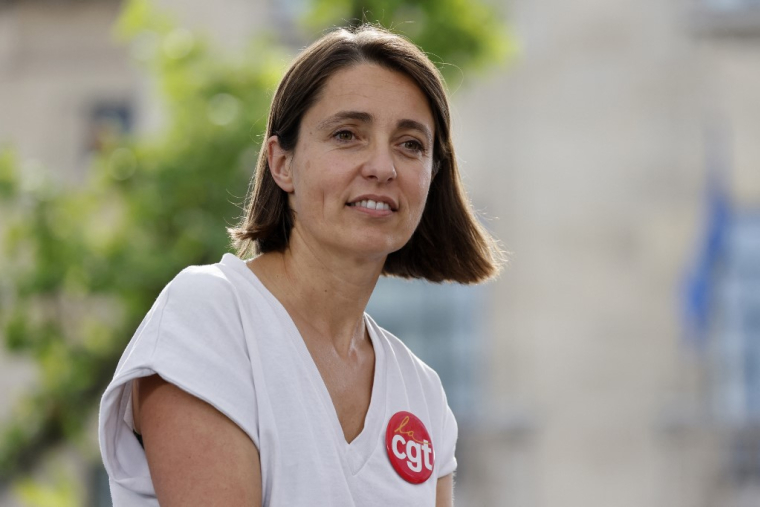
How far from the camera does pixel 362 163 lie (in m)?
2.78

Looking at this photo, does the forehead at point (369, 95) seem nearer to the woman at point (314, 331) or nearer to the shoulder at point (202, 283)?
the woman at point (314, 331)

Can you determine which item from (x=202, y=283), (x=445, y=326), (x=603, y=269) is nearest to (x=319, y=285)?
(x=202, y=283)

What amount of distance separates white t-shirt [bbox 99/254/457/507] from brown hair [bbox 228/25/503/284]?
25 centimetres

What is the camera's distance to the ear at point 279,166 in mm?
2930

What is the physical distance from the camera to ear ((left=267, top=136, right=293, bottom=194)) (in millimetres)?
2930

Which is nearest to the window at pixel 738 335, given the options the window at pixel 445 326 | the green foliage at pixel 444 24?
the window at pixel 445 326

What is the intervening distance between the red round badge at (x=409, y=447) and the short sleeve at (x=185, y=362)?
1.16 feet

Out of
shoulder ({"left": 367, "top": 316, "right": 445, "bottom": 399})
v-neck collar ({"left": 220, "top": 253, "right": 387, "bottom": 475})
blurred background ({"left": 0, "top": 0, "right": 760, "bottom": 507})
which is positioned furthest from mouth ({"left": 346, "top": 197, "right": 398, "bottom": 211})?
blurred background ({"left": 0, "top": 0, "right": 760, "bottom": 507})

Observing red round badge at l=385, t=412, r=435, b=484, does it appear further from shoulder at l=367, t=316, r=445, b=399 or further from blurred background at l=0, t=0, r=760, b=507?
blurred background at l=0, t=0, r=760, b=507

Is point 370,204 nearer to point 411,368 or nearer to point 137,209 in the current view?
point 411,368

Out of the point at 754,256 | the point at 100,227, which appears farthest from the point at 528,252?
the point at 100,227

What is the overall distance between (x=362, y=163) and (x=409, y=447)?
57cm

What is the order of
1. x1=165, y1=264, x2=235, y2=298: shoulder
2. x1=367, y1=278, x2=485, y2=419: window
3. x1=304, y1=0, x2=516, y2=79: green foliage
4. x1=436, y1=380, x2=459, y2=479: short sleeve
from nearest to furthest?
x1=165, y1=264, x2=235, y2=298: shoulder
x1=436, y1=380, x2=459, y2=479: short sleeve
x1=304, y1=0, x2=516, y2=79: green foliage
x1=367, y1=278, x2=485, y2=419: window

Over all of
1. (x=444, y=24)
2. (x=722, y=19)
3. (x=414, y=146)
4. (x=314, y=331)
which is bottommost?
(x=314, y=331)
